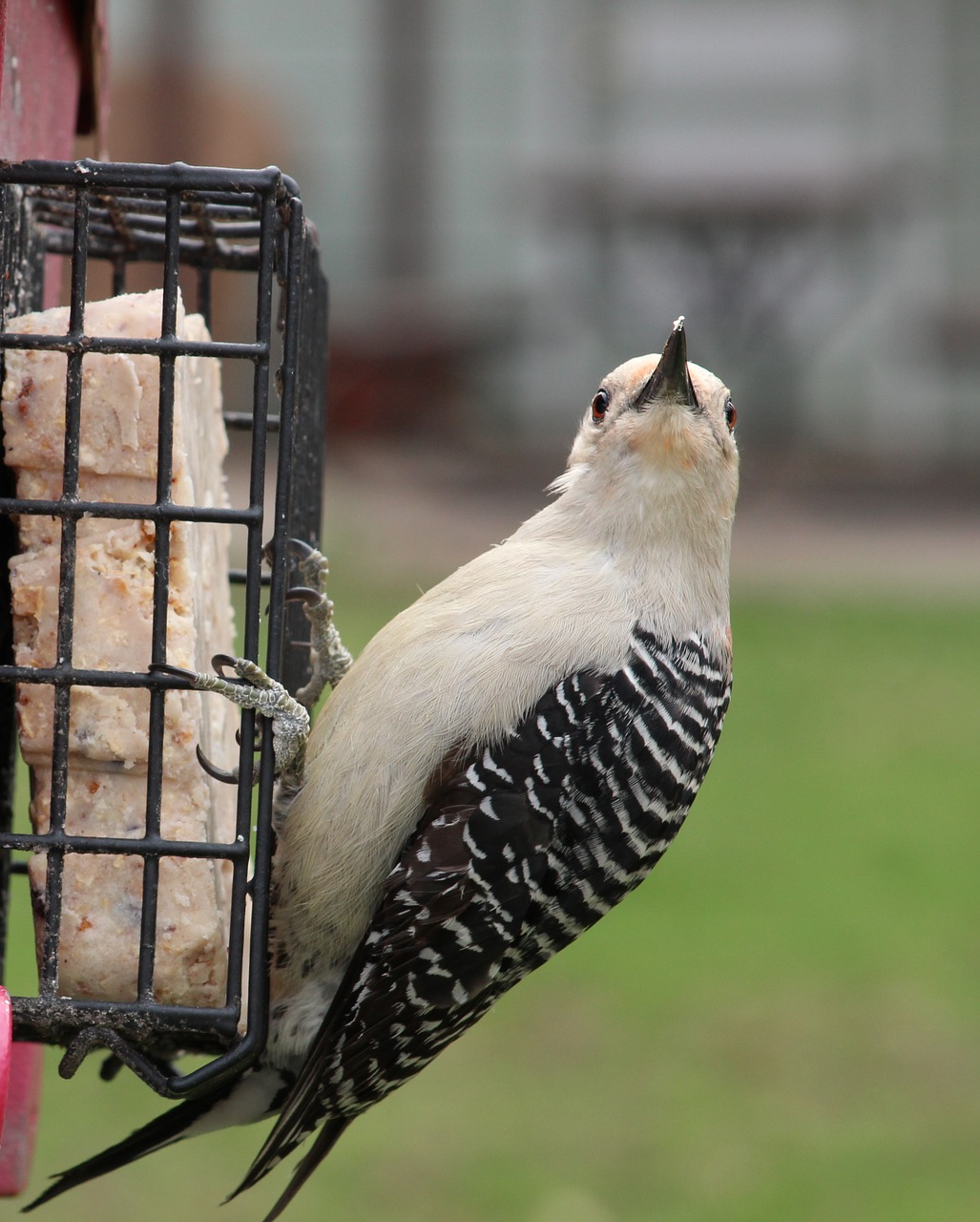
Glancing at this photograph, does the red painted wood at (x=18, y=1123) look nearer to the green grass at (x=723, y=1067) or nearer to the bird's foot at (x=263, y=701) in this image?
the bird's foot at (x=263, y=701)

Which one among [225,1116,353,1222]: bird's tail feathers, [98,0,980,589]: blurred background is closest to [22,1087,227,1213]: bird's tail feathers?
[225,1116,353,1222]: bird's tail feathers

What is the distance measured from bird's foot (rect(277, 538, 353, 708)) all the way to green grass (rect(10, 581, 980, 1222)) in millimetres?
2250

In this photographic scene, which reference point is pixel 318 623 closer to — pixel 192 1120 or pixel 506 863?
pixel 506 863

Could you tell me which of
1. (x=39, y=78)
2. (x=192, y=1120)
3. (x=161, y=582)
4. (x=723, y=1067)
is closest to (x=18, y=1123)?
(x=192, y=1120)

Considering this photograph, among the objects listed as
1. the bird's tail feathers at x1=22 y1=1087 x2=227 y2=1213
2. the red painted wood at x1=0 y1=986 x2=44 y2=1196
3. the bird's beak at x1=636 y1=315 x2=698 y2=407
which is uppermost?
the bird's beak at x1=636 y1=315 x2=698 y2=407

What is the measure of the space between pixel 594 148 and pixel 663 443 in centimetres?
1376

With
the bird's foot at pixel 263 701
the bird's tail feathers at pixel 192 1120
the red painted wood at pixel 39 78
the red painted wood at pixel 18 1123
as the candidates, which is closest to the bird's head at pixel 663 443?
the bird's foot at pixel 263 701

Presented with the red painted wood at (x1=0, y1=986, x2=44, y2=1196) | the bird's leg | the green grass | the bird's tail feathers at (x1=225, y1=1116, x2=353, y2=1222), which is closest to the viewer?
the bird's tail feathers at (x1=225, y1=1116, x2=353, y2=1222)

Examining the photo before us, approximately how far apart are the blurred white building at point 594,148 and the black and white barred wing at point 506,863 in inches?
488

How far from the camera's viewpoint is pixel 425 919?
289 cm

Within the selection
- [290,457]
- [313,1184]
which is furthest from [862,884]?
[290,457]

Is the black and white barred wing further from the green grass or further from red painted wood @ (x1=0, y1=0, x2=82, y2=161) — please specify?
the green grass

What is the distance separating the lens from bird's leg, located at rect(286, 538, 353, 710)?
3.25 meters

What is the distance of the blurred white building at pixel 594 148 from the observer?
1577 cm
